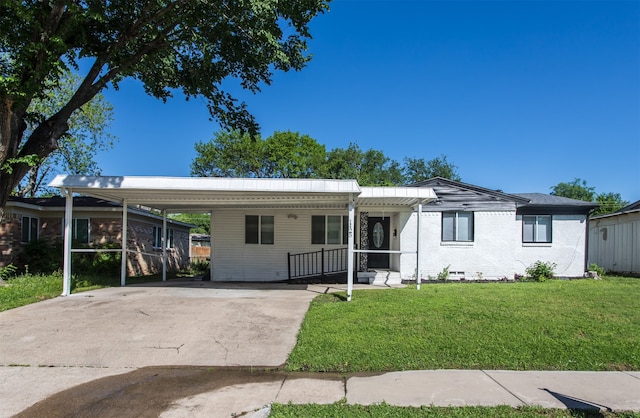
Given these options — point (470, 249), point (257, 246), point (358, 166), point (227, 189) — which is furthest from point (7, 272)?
point (358, 166)

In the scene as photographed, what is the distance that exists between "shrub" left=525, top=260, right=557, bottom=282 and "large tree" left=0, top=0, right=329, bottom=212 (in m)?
10.7

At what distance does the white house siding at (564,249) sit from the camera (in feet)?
48.2

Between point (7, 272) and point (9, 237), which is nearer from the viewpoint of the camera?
point (7, 272)

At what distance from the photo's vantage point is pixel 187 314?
8.25 m

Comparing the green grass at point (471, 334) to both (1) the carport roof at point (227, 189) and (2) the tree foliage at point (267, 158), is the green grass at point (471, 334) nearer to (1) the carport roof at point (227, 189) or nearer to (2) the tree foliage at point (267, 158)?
(1) the carport roof at point (227, 189)

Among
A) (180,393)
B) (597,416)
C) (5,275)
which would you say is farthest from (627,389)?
(5,275)

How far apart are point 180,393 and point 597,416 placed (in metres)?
4.41

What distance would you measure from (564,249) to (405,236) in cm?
598

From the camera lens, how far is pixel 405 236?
14062 mm

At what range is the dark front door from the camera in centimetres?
1497

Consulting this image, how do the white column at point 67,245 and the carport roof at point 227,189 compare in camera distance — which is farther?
the white column at point 67,245

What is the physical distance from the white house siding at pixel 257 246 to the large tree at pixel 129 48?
3.89m

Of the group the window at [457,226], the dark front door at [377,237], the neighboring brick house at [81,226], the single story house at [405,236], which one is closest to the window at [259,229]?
the single story house at [405,236]

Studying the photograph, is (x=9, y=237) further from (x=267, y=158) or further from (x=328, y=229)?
(x=267, y=158)
